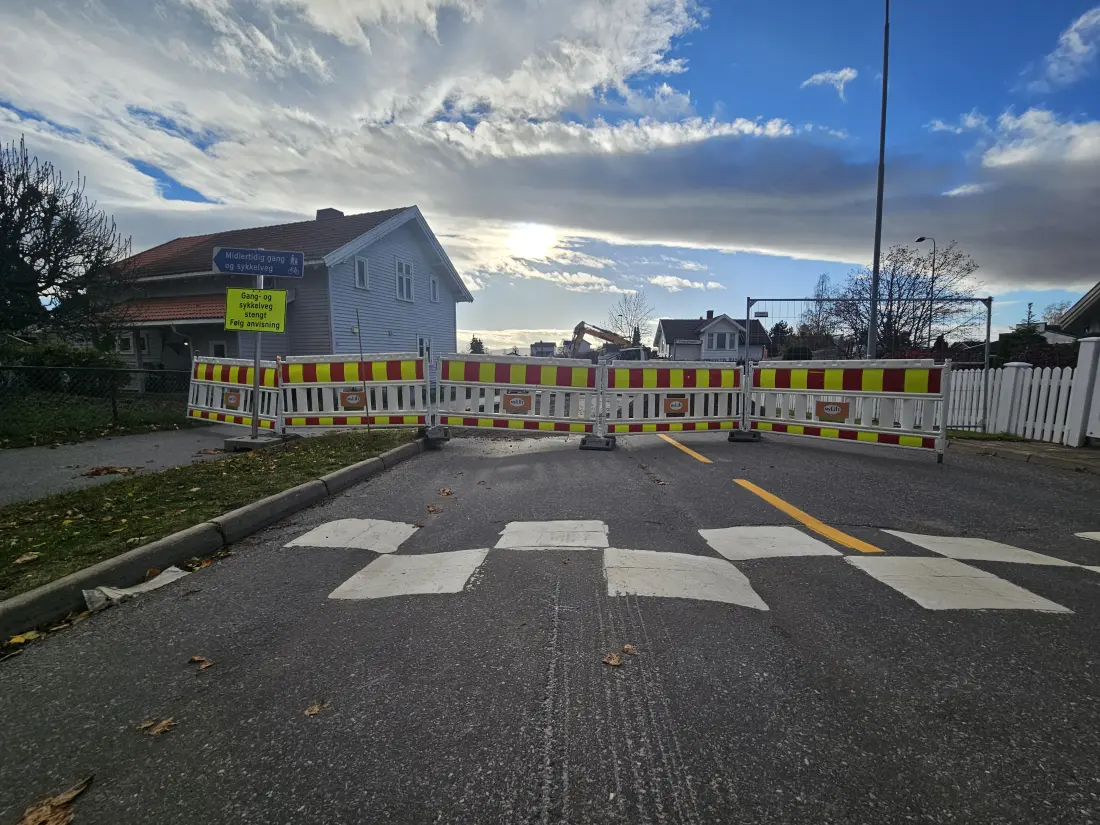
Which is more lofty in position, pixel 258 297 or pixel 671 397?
pixel 258 297

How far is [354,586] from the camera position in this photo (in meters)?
3.65

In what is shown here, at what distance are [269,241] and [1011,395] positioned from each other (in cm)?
2611

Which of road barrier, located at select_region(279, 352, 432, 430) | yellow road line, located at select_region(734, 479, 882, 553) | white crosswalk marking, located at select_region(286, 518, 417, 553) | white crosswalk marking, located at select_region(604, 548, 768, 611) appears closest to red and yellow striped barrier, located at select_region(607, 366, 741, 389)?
road barrier, located at select_region(279, 352, 432, 430)

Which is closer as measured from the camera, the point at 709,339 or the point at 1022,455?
the point at 1022,455

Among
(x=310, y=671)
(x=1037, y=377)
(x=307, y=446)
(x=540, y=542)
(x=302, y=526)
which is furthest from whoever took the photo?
(x=1037, y=377)

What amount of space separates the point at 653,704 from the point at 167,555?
3.79 metres

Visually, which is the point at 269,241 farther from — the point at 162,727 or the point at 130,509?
the point at 162,727

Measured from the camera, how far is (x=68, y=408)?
Answer: 11.3m

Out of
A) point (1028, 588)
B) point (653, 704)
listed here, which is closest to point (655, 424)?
point (1028, 588)

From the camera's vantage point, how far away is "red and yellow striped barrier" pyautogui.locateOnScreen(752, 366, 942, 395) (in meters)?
8.42

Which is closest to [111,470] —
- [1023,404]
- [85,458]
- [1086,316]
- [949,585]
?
[85,458]

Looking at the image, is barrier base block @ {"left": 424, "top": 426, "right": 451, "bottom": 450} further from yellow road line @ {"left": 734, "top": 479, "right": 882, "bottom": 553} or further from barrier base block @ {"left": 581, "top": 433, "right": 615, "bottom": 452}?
yellow road line @ {"left": 734, "top": 479, "right": 882, "bottom": 553}

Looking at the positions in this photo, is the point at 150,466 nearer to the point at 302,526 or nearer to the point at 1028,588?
the point at 302,526

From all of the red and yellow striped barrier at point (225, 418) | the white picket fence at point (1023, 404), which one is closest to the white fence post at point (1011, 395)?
the white picket fence at point (1023, 404)
